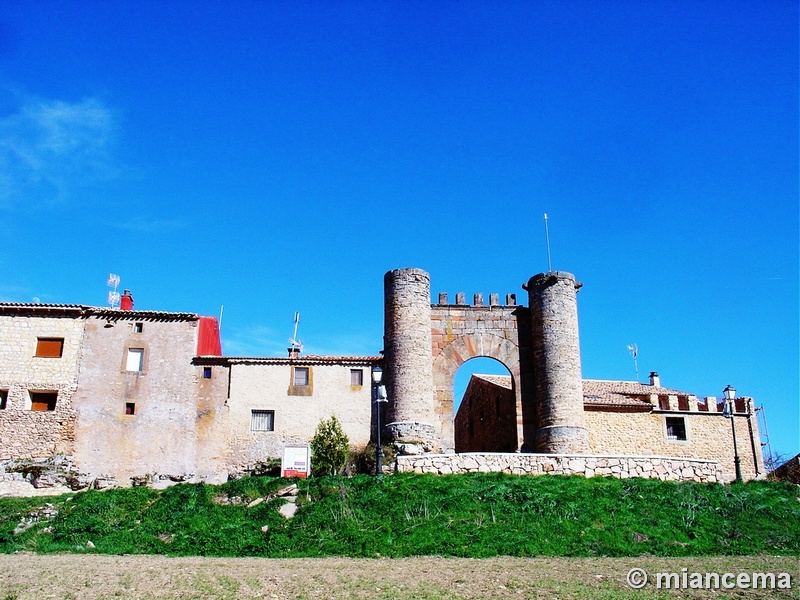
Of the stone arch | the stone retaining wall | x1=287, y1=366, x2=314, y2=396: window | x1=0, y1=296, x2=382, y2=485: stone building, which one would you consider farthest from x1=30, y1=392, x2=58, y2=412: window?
the stone arch

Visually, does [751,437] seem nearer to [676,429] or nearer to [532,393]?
[676,429]

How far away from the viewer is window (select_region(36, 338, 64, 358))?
97.3 ft

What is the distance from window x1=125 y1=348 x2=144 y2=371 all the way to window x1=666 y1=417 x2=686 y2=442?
2204cm

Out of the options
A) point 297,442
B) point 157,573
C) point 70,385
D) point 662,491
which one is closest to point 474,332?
point 297,442

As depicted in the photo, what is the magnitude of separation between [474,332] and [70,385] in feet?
52.7

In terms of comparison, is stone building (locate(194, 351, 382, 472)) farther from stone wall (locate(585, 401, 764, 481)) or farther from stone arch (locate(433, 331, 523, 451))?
stone wall (locate(585, 401, 764, 481))

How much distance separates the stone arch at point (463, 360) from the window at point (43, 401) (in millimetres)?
14760

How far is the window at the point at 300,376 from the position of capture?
30.5 meters

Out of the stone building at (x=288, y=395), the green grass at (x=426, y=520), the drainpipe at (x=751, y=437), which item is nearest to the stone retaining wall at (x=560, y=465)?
the stone building at (x=288, y=395)

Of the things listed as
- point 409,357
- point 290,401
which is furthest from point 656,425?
point 290,401

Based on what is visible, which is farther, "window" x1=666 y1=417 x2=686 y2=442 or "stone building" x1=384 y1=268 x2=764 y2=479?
"window" x1=666 y1=417 x2=686 y2=442

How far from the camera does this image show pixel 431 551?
17828mm

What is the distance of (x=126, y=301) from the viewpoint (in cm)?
3231

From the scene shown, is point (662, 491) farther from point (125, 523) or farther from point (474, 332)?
point (125, 523)
